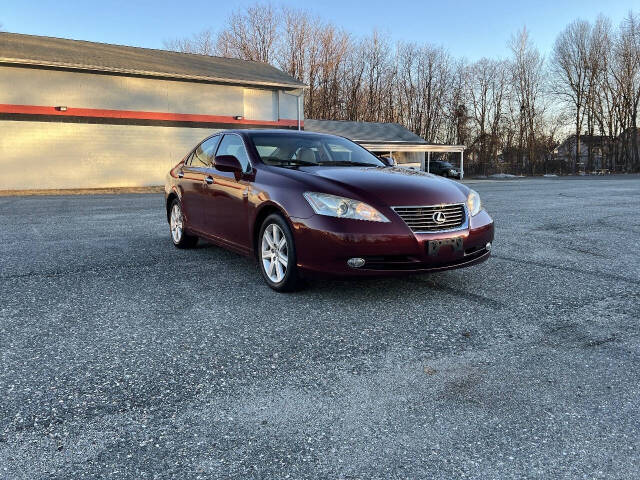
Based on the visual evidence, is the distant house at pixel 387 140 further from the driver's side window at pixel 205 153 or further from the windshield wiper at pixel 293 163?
the windshield wiper at pixel 293 163

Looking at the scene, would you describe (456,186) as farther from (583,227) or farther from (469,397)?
(583,227)

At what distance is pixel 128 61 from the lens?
2459cm

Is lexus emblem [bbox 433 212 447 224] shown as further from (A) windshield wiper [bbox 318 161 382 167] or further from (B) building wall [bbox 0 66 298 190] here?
(B) building wall [bbox 0 66 298 190]

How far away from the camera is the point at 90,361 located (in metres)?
3.00

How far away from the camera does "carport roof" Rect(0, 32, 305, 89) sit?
22.0m

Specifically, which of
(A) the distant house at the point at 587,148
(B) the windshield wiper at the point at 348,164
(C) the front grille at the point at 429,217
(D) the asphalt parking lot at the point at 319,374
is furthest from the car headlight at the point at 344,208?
(A) the distant house at the point at 587,148

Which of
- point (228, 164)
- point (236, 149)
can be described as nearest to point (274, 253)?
point (228, 164)

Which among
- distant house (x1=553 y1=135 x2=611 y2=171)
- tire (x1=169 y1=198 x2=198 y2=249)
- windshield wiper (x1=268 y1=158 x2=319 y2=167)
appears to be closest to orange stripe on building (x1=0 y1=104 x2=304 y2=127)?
tire (x1=169 y1=198 x2=198 y2=249)

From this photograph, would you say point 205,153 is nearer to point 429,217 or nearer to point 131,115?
point 429,217

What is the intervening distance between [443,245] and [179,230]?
379 cm

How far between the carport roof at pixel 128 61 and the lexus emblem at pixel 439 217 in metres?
22.5

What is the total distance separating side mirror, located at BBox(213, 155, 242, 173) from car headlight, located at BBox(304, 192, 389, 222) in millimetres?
1269

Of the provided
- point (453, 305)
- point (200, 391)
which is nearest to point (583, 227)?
point (453, 305)

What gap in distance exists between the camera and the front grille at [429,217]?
4.09 m
